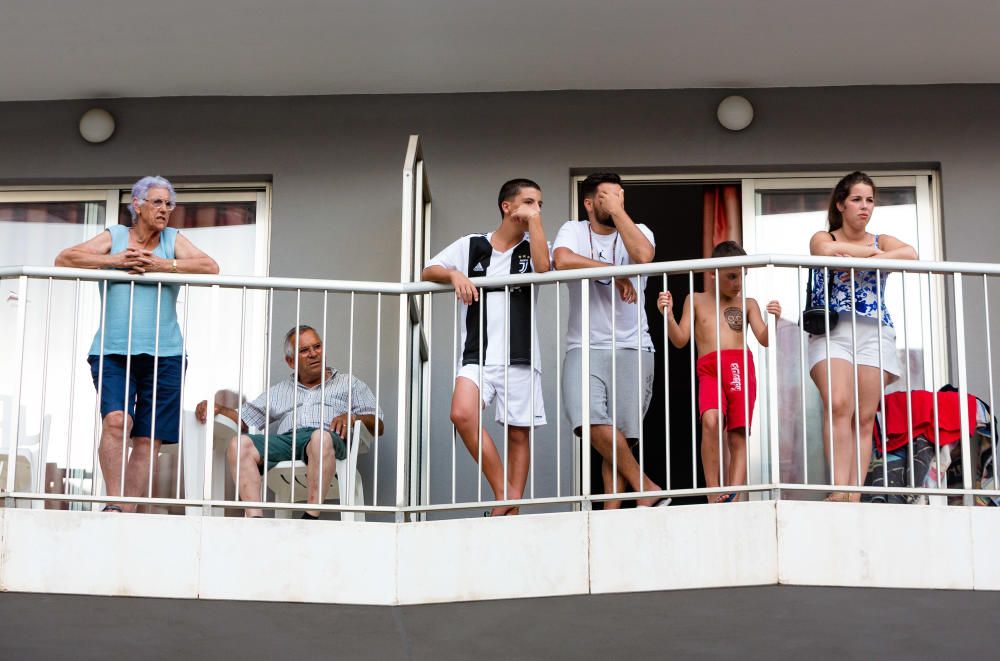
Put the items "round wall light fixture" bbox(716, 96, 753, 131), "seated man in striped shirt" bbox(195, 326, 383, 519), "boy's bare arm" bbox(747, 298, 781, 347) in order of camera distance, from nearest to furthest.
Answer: "boy's bare arm" bbox(747, 298, 781, 347), "seated man in striped shirt" bbox(195, 326, 383, 519), "round wall light fixture" bbox(716, 96, 753, 131)

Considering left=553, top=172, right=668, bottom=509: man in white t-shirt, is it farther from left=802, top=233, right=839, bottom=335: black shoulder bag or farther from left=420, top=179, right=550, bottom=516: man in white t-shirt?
left=802, top=233, right=839, bottom=335: black shoulder bag

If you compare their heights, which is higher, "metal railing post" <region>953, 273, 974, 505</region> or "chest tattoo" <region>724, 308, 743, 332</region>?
"chest tattoo" <region>724, 308, 743, 332</region>

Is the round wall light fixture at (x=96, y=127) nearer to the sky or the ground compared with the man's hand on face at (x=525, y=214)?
nearer to the sky

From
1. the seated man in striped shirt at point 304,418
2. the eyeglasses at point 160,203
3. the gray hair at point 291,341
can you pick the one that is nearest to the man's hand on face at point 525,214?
the seated man in striped shirt at point 304,418

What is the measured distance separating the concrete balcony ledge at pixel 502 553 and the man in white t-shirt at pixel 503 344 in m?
0.37

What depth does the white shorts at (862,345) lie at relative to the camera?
21.8 ft

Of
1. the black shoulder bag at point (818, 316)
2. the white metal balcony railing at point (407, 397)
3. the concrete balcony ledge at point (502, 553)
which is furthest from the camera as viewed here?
the black shoulder bag at point (818, 316)

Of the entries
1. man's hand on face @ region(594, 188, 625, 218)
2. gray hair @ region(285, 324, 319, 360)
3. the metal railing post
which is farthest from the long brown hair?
gray hair @ region(285, 324, 319, 360)

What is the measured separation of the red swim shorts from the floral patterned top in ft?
1.42

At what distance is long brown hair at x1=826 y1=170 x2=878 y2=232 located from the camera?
22.9 feet

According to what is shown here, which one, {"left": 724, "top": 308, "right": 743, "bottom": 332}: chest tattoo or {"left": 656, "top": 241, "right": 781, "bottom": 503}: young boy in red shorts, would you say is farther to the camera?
{"left": 724, "top": 308, "right": 743, "bottom": 332}: chest tattoo

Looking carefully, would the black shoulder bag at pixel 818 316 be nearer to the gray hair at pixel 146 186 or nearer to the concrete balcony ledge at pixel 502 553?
the concrete balcony ledge at pixel 502 553

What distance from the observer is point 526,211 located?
22.8ft

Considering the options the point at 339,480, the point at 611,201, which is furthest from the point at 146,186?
the point at 611,201
